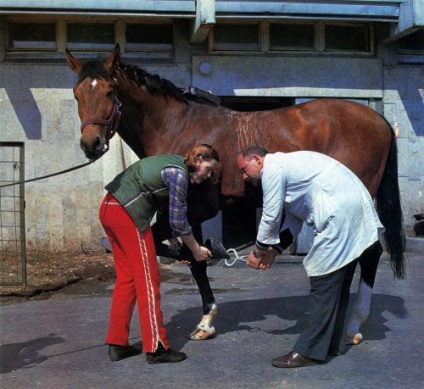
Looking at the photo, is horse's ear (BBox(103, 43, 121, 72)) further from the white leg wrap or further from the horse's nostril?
the white leg wrap

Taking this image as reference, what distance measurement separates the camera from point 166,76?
479 inches

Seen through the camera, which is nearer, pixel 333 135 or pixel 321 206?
pixel 321 206

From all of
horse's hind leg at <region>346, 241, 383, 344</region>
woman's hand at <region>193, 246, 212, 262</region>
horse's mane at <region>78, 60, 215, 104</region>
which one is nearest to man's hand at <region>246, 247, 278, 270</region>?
woman's hand at <region>193, 246, 212, 262</region>

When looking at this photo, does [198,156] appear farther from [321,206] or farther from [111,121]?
[321,206]

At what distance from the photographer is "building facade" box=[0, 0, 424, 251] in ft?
39.8

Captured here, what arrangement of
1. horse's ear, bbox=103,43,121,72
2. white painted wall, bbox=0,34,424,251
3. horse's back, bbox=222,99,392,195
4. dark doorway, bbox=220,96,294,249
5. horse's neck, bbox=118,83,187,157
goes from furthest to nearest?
dark doorway, bbox=220,96,294,249, white painted wall, bbox=0,34,424,251, horse's back, bbox=222,99,392,195, horse's neck, bbox=118,83,187,157, horse's ear, bbox=103,43,121,72

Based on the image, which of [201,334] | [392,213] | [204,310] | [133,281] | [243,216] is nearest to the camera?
[133,281]

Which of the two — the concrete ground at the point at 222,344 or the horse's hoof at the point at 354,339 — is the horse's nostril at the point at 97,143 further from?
the horse's hoof at the point at 354,339

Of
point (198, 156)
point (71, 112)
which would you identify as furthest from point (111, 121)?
point (71, 112)

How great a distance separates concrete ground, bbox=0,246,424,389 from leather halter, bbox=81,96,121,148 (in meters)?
1.71

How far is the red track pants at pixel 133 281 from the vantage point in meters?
5.53

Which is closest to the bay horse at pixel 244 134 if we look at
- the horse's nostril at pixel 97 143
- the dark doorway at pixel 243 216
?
the horse's nostril at pixel 97 143

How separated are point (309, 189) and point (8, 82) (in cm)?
796

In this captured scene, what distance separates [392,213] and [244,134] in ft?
4.86
